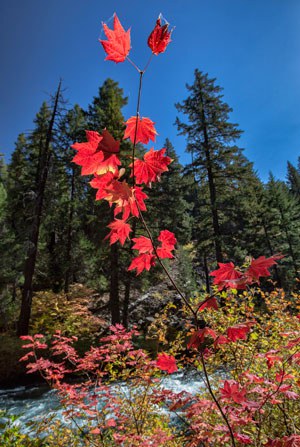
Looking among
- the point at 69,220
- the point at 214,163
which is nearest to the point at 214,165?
the point at 214,163

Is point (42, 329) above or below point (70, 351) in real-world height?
below

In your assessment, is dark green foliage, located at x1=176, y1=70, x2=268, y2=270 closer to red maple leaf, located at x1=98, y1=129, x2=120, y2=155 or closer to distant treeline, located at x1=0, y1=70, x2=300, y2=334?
distant treeline, located at x1=0, y1=70, x2=300, y2=334

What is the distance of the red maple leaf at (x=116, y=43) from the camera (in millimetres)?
951

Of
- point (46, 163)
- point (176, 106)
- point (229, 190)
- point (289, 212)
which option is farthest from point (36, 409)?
point (289, 212)

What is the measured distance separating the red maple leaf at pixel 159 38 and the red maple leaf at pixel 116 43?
0.10 metres

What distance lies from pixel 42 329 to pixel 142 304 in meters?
6.97

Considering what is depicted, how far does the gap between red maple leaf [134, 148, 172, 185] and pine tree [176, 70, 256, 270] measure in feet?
34.4

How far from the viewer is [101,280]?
12039 mm

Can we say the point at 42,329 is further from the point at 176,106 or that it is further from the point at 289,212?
the point at 289,212

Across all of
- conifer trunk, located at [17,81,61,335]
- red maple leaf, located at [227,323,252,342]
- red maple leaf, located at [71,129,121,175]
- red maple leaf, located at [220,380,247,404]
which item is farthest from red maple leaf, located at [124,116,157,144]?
conifer trunk, located at [17,81,61,335]

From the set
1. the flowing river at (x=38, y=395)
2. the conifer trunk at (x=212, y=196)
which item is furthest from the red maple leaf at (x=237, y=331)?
the conifer trunk at (x=212, y=196)

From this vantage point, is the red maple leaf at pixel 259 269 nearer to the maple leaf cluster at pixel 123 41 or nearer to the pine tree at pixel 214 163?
the maple leaf cluster at pixel 123 41

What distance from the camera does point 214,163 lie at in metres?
12.1

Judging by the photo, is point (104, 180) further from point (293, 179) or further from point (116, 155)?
point (293, 179)
